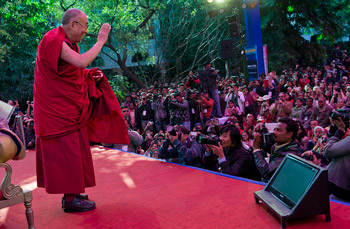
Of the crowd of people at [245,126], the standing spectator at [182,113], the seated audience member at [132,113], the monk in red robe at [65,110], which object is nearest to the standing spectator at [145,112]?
the crowd of people at [245,126]

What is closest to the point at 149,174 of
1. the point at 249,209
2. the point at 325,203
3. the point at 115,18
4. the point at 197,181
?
the point at 197,181

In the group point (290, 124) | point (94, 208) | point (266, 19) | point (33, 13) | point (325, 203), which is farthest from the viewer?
point (266, 19)

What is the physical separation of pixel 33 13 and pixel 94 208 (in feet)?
39.5

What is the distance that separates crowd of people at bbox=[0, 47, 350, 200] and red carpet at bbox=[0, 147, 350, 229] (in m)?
0.28

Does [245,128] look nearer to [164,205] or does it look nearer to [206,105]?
[206,105]

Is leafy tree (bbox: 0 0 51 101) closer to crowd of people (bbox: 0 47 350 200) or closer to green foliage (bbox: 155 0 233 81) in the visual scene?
crowd of people (bbox: 0 47 350 200)

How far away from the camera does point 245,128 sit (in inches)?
278

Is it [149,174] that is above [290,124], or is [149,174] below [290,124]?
below

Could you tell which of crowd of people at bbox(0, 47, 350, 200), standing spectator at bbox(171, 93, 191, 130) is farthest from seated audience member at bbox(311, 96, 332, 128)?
standing spectator at bbox(171, 93, 191, 130)

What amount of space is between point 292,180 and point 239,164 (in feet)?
3.32

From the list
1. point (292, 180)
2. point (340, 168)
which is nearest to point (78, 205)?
point (292, 180)

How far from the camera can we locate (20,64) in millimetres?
15375

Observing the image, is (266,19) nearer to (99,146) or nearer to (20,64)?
(20,64)

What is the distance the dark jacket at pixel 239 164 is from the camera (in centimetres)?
357
